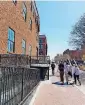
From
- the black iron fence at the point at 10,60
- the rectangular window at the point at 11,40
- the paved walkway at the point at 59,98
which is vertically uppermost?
the rectangular window at the point at 11,40

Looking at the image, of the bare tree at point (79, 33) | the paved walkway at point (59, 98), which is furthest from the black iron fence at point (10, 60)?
the bare tree at point (79, 33)

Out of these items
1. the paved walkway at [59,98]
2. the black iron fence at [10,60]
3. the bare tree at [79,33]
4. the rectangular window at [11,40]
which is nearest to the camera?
the paved walkway at [59,98]

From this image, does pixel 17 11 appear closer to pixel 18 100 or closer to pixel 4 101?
pixel 18 100

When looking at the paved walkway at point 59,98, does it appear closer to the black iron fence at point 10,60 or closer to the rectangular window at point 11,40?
the black iron fence at point 10,60

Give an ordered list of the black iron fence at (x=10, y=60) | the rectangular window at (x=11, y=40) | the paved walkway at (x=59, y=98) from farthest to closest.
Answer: the rectangular window at (x=11, y=40) → the black iron fence at (x=10, y=60) → the paved walkway at (x=59, y=98)

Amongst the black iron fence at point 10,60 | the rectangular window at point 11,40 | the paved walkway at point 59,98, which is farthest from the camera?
the rectangular window at point 11,40

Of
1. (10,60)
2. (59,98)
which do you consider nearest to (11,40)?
(10,60)

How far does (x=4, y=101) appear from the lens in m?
6.59

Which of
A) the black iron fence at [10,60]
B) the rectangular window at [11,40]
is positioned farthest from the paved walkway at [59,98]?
the rectangular window at [11,40]

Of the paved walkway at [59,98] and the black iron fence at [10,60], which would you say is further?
the black iron fence at [10,60]

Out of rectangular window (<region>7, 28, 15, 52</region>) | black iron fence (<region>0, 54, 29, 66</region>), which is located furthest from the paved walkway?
rectangular window (<region>7, 28, 15, 52</region>)

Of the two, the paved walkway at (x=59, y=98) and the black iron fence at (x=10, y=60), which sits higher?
the black iron fence at (x=10, y=60)

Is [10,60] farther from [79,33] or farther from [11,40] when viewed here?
[79,33]

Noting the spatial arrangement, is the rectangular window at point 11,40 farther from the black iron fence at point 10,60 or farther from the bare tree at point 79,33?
the bare tree at point 79,33
